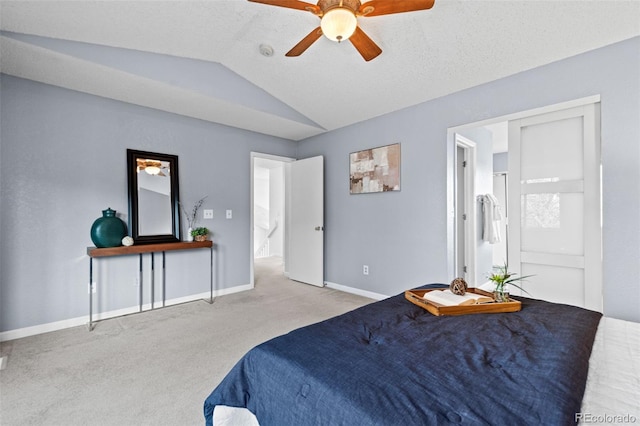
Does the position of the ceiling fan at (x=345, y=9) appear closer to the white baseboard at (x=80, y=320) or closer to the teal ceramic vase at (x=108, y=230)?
the teal ceramic vase at (x=108, y=230)

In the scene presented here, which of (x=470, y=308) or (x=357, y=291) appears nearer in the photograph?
(x=470, y=308)

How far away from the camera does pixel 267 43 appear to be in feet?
8.91

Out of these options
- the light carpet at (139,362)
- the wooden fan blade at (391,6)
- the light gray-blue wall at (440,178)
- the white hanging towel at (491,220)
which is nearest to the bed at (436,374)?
the light carpet at (139,362)

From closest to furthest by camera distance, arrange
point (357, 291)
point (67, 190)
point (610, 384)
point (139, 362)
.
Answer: point (610, 384) < point (139, 362) < point (67, 190) < point (357, 291)

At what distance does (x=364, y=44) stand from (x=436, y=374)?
2.05 metres

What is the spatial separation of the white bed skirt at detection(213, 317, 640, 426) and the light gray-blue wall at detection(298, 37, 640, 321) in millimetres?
1224

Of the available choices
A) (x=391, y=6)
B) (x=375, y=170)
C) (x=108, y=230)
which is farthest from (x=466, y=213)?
(x=108, y=230)

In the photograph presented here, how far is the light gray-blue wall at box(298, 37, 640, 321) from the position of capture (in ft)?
7.19

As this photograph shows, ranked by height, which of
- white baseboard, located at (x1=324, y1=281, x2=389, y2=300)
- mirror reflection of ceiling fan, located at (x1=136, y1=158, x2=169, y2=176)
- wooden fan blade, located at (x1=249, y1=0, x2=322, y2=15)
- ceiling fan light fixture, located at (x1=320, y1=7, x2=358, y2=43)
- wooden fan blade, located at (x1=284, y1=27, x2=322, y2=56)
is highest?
wooden fan blade, located at (x1=249, y1=0, x2=322, y2=15)

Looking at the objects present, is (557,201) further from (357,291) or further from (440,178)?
(357,291)

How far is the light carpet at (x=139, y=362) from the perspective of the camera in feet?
5.58

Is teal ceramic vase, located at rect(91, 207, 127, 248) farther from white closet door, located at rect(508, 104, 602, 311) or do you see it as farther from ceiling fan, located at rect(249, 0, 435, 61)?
white closet door, located at rect(508, 104, 602, 311)

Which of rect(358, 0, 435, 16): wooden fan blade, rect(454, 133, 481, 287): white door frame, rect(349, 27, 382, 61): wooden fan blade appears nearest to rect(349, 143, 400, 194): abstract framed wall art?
rect(454, 133, 481, 287): white door frame

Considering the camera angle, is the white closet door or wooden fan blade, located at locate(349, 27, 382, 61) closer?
wooden fan blade, located at locate(349, 27, 382, 61)
